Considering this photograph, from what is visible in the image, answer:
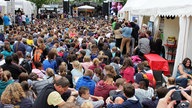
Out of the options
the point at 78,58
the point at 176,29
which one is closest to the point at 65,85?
the point at 78,58

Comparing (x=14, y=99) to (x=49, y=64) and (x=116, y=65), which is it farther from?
(x=116, y=65)

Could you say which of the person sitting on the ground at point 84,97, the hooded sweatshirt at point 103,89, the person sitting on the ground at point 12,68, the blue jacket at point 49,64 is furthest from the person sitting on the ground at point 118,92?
the blue jacket at point 49,64

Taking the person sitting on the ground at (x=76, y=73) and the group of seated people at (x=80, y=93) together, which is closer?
the group of seated people at (x=80, y=93)

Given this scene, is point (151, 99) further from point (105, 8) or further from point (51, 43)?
point (105, 8)

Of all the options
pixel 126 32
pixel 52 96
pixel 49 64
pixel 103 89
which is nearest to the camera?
pixel 52 96

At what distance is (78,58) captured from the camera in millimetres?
9008

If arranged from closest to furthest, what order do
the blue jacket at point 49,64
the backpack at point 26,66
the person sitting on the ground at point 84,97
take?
the person sitting on the ground at point 84,97 < the backpack at point 26,66 < the blue jacket at point 49,64

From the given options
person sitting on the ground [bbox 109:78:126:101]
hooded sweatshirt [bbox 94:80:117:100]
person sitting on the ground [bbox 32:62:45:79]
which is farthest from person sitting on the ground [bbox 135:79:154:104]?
person sitting on the ground [bbox 32:62:45:79]

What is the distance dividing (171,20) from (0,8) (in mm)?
11535

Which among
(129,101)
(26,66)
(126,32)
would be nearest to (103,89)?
(129,101)

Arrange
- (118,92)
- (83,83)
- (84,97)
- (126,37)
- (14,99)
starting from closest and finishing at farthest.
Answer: (14,99) < (84,97) < (118,92) < (83,83) < (126,37)

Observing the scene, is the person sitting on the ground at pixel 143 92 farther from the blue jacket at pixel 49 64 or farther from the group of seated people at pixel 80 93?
the blue jacket at pixel 49 64

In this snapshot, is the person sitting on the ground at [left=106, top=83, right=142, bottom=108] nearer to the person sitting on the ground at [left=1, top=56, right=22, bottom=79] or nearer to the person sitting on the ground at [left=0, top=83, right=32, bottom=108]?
the person sitting on the ground at [left=0, top=83, right=32, bottom=108]

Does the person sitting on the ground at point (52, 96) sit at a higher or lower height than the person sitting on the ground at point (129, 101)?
higher
